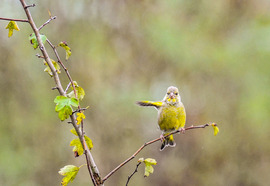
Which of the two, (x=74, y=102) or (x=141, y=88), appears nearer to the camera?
(x=74, y=102)

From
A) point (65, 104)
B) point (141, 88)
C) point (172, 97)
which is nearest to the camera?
point (65, 104)

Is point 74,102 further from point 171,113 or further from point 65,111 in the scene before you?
point 171,113

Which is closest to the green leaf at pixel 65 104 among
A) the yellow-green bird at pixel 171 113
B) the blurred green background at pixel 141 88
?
the yellow-green bird at pixel 171 113

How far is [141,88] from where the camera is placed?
783 centimetres

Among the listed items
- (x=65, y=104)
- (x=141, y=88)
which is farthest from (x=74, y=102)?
(x=141, y=88)

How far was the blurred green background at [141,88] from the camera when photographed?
780 centimetres

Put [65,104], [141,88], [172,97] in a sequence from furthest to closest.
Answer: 1. [141,88]
2. [172,97]
3. [65,104]

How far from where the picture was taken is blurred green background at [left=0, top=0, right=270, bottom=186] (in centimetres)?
780

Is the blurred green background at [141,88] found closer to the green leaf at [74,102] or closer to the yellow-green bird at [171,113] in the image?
the yellow-green bird at [171,113]

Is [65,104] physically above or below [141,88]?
below

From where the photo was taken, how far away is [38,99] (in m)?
8.16

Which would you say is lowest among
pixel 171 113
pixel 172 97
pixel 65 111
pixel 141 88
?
pixel 65 111

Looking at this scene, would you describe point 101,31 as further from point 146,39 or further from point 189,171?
point 189,171

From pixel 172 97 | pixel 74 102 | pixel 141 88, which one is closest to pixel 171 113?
pixel 172 97
